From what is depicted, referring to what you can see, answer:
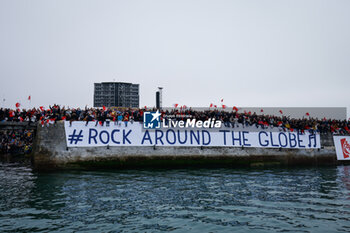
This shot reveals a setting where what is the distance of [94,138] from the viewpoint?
27531mm

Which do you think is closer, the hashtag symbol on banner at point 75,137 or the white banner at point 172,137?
the hashtag symbol on banner at point 75,137

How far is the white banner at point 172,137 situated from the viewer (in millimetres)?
27375

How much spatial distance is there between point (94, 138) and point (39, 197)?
1412 cm

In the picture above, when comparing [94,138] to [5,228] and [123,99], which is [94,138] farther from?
[123,99]

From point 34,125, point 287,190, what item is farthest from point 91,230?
point 34,125

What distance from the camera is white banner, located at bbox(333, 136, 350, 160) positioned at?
36.0 meters

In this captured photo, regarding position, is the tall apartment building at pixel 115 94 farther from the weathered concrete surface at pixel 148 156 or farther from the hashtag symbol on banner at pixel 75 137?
the weathered concrete surface at pixel 148 156
